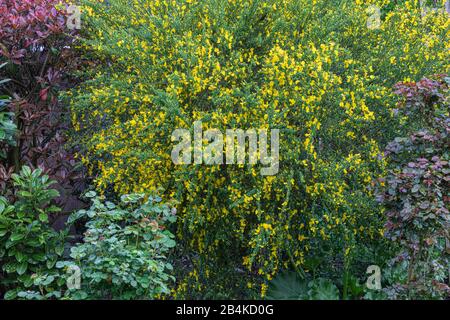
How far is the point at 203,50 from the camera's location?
4.25 m

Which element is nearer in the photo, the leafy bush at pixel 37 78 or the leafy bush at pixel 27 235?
the leafy bush at pixel 27 235

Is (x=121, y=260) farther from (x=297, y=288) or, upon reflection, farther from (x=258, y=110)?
(x=297, y=288)

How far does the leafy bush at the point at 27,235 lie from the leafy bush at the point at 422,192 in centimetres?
238

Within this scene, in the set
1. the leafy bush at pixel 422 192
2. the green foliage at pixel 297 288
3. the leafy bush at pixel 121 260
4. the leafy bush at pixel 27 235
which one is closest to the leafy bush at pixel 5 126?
the leafy bush at pixel 27 235

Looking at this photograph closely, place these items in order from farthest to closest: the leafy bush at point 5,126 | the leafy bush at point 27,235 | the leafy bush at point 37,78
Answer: the leafy bush at point 37,78
the leafy bush at point 5,126
the leafy bush at point 27,235

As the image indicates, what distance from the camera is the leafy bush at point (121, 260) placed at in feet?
11.8

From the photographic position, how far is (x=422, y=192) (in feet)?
11.9

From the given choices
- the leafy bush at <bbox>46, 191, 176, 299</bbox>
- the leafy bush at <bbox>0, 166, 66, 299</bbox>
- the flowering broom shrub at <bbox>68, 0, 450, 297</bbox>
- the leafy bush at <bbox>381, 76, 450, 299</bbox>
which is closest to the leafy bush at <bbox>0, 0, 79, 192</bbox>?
the flowering broom shrub at <bbox>68, 0, 450, 297</bbox>

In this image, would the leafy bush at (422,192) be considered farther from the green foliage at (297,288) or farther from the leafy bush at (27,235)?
the leafy bush at (27,235)

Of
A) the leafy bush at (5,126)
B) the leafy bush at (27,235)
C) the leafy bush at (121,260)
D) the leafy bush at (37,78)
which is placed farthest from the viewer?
the leafy bush at (37,78)

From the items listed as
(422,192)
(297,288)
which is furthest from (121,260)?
(422,192)

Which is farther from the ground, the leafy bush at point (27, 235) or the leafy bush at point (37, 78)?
the leafy bush at point (37, 78)

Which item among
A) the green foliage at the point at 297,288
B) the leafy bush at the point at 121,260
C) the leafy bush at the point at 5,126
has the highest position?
the leafy bush at the point at 5,126

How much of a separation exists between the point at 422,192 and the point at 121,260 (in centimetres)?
190
